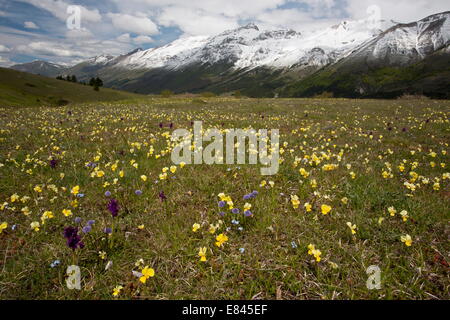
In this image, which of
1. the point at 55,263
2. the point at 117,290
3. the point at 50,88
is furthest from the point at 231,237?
the point at 50,88

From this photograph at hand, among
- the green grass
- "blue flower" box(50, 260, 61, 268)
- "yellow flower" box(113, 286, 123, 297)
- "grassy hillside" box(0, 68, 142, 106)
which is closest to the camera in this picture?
"yellow flower" box(113, 286, 123, 297)

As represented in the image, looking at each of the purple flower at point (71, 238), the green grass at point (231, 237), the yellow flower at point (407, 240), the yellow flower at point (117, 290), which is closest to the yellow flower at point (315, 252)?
the green grass at point (231, 237)

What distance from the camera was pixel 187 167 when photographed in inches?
253

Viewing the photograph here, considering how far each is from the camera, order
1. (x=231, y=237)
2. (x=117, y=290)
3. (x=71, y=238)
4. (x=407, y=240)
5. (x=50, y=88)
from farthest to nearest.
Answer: (x=50, y=88) < (x=231, y=237) < (x=407, y=240) < (x=71, y=238) < (x=117, y=290)

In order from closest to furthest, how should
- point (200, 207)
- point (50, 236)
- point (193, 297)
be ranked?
point (193, 297) → point (50, 236) → point (200, 207)

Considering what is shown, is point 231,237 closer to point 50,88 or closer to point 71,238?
point 71,238

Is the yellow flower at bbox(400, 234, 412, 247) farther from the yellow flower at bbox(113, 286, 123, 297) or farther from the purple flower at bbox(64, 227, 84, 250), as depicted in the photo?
the purple flower at bbox(64, 227, 84, 250)

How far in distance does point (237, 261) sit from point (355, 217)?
2301mm

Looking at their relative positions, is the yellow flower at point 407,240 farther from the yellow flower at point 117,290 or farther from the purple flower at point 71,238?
the purple flower at point 71,238

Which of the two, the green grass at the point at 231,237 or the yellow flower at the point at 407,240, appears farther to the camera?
the yellow flower at the point at 407,240

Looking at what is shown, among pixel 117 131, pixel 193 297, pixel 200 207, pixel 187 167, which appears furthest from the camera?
pixel 117 131

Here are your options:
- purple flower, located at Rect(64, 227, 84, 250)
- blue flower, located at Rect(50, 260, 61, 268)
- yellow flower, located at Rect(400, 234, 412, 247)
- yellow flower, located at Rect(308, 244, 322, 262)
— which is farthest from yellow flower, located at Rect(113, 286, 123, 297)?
yellow flower, located at Rect(400, 234, 412, 247)
